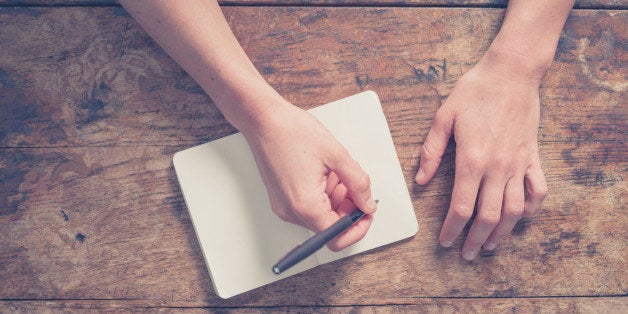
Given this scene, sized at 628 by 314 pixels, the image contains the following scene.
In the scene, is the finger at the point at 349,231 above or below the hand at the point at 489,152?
below

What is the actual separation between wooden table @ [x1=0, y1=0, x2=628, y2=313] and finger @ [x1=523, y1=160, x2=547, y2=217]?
4 centimetres

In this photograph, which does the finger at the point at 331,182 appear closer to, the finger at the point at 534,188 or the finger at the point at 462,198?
the finger at the point at 462,198

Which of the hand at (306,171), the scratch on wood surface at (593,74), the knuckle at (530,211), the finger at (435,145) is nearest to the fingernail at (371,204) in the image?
the hand at (306,171)

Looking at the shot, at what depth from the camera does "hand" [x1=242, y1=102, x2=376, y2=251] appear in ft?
2.24

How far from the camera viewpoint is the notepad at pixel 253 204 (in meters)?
0.77

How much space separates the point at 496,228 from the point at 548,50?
10.5 inches

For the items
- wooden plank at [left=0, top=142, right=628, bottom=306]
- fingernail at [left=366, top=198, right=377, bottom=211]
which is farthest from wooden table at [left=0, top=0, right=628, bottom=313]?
fingernail at [left=366, top=198, right=377, bottom=211]

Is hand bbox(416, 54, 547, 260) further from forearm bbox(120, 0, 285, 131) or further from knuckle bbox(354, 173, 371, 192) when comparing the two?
forearm bbox(120, 0, 285, 131)

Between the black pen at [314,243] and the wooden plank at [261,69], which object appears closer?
the black pen at [314,243]

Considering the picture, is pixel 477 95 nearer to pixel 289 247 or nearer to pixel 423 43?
pixel 423 43

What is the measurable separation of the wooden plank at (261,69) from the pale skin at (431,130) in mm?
50

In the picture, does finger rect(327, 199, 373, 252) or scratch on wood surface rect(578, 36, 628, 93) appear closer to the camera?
finger rect(327, 199, 373, 252)

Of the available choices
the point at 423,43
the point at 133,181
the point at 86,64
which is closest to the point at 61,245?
the point at 133,181

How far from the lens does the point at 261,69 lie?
80cm
